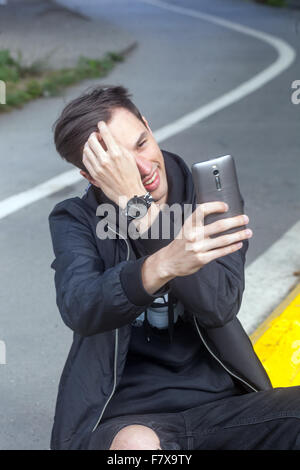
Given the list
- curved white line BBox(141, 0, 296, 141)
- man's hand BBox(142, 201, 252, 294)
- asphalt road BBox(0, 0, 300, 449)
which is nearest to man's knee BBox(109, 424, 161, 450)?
man's hand BBox(142, 201, 252, 294)

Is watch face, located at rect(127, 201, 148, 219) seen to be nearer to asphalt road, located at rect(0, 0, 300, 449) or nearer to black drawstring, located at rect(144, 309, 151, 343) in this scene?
black drawstring, located at rect(144, 309, 151, 343)

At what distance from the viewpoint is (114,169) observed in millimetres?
2213

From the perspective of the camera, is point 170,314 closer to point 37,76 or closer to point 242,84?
point 242,84

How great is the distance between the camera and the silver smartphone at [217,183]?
2066mm

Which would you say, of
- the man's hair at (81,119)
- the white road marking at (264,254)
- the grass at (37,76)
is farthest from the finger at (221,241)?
the grass at (37,76)

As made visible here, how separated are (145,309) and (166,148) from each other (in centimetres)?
494

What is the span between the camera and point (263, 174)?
6.57 m

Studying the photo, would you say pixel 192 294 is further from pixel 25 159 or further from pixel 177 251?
pixel 25 159

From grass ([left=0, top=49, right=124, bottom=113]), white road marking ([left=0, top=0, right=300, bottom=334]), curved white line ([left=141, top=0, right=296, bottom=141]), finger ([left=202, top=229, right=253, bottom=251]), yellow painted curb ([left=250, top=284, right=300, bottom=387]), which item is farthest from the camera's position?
grass ([left=0, top=49, right=124, bottom=113])

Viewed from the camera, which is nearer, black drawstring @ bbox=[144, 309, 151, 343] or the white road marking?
black drawstring @ bbox=[144, 309, 151, 343]

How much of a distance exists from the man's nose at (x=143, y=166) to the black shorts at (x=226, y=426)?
0.77m

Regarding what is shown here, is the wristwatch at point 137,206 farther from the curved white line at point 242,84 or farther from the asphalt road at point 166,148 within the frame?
the curved white line at point 242,84

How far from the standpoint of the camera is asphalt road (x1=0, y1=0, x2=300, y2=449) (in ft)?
12.7

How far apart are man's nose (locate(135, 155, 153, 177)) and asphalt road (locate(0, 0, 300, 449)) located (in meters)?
1.47
